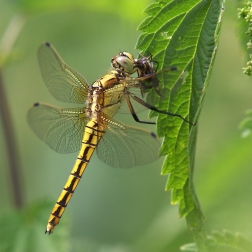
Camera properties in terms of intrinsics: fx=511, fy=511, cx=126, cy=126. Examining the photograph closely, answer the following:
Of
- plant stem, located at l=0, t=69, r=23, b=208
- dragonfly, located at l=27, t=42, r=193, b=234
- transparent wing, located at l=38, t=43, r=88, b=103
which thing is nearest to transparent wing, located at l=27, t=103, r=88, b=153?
dragonfly, located at l=27, t=42, r=193, b=234

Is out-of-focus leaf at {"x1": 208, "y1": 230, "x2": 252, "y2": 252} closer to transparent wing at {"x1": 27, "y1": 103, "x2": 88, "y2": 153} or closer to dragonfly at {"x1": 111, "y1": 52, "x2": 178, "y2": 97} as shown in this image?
dragonfly at {"x1": 111, "y1": 52, "x2": 178, "y2": 97}

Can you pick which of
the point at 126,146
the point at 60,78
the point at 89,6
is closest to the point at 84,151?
the point at 126,146

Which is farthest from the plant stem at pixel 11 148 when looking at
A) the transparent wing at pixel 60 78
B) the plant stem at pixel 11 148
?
the transparent wing at pixel 60 78

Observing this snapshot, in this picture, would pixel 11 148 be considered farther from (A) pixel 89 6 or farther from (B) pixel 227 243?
(B) pixel 227 243

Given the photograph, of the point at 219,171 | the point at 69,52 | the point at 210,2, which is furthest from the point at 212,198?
the point at 69,52

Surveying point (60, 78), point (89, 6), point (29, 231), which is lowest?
point (29, 231)

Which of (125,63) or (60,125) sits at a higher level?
(125,63)

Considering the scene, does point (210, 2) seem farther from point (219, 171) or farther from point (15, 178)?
point (15, 178)
